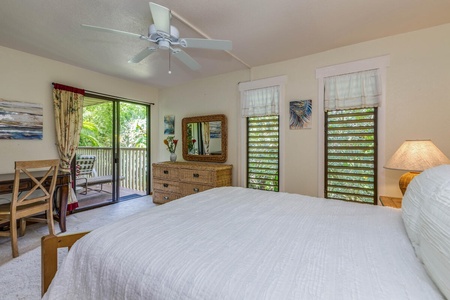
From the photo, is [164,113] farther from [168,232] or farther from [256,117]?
[168,232]

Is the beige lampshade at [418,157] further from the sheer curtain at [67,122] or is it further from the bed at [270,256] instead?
the sheer curtain at [67,122]

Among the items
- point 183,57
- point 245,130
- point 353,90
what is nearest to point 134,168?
point 245,130

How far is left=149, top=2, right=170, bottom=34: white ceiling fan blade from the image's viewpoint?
149cm

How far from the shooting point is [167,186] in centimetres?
392

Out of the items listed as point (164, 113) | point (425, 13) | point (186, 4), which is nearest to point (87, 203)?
point (164, 113)

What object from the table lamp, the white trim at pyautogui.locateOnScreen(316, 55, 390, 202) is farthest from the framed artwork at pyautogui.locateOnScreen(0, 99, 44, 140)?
the table lamp

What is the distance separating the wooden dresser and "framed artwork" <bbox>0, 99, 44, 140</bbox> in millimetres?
1877

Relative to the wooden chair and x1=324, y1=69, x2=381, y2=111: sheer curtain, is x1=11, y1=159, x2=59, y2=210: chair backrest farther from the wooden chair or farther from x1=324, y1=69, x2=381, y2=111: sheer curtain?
x1=324, y1=69, x2=381, y2=111: sheer curtain

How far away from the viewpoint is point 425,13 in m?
2.04

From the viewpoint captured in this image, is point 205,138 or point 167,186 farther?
point 205,138

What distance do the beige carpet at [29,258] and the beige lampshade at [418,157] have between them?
3.33 m

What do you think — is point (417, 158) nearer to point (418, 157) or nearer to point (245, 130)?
point (418, 157)

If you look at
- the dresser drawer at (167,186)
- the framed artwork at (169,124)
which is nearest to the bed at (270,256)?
the dresser drawer at (167,186)

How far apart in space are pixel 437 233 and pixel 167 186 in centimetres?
371
